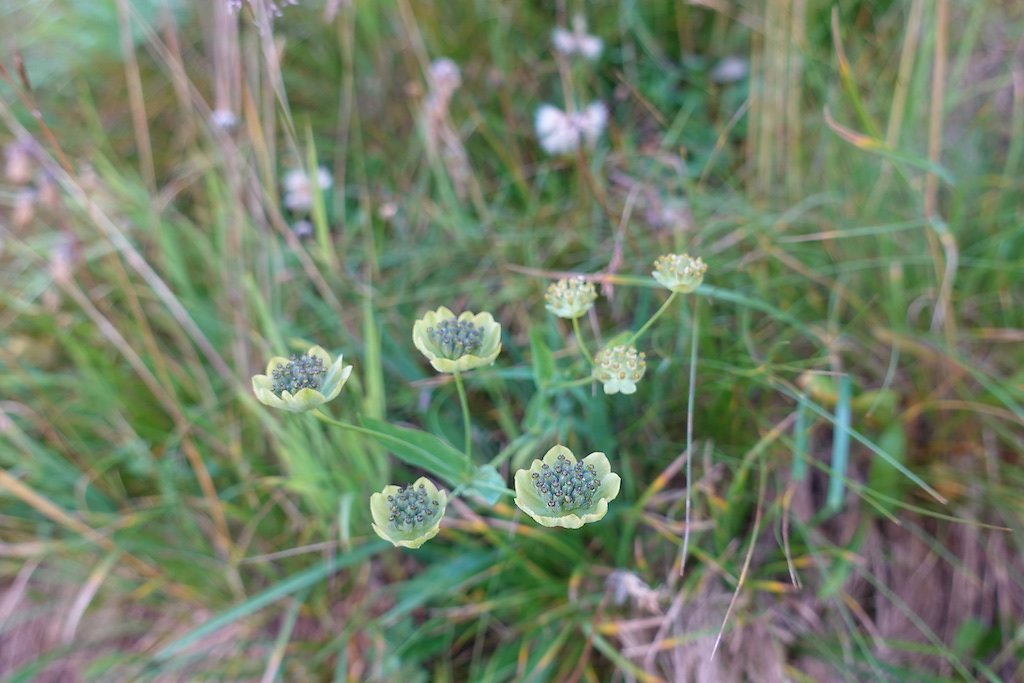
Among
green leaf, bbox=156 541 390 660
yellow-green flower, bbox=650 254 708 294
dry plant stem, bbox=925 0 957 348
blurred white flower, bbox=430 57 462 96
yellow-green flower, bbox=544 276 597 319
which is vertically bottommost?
green leaf, bbox=156 541 390 660

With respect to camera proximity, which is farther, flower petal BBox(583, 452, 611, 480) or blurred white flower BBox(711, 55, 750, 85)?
blurred white flower BBox(711, 55, 750, 85)

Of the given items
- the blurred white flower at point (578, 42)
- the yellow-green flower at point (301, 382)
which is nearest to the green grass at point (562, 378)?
the blurred white flower at point (578, 42)

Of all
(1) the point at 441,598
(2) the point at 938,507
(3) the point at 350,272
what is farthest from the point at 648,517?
(3) the point at 350,272

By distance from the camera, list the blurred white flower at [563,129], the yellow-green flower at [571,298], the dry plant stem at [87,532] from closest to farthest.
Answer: the yellow-green flower at [571,298] → the dry plant stem at [87,532] → the blurred white flower at [563,129]

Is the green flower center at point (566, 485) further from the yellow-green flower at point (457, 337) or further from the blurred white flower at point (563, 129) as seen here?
the blurred white flower at point (563, 129)

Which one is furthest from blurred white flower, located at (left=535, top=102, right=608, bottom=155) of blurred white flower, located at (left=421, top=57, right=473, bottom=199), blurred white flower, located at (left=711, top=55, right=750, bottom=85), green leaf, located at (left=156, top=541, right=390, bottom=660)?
green leaf, located at (left=156, top=541, right=390, bottom=660)

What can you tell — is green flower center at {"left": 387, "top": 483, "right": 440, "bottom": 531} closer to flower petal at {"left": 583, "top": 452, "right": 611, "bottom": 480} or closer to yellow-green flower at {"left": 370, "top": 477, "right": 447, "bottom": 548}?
yellow-green flower at {"left": 370, "top": 477, "right": 447, "bottom": 548}

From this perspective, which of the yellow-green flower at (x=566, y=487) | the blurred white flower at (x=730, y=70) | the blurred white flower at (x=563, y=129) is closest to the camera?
the yellow-green flower at (x=566, y=487)

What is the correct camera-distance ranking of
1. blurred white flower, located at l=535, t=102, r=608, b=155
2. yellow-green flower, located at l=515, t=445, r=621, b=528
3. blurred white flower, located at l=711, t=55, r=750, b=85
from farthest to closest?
blurred white flower, located at l=711, t=55, r=750, b=85
blurred white flower, located at l=535, t=102, r=608, b=155
yellow-green flower, located at l=515, t=445, r=621, b=528
